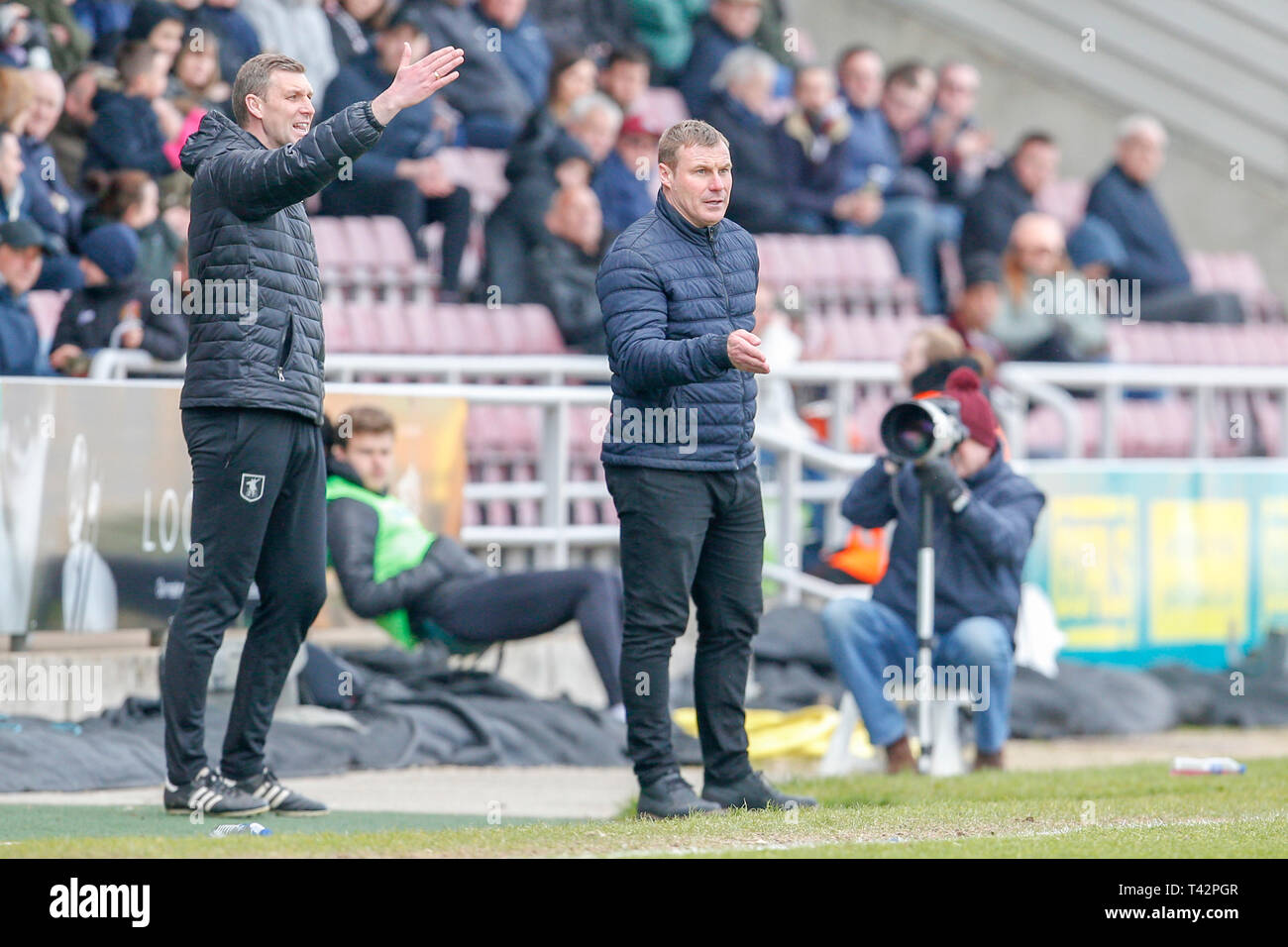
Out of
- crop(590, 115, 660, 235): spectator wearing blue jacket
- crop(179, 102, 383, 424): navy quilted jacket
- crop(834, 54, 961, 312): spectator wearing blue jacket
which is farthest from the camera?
crop(834, 54, 961, 312): spectator wearing blue jacket

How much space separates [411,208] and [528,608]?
A: 4.23m

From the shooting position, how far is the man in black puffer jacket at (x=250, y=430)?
254 inches

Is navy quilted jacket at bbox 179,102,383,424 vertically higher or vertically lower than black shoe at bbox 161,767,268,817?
higher

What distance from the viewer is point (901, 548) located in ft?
30.0

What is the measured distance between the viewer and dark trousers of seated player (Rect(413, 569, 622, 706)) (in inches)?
360

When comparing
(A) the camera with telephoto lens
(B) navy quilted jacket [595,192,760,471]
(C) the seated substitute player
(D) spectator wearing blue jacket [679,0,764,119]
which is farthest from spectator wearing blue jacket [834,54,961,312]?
(B) navy quilted jacket [595,192,760,471]

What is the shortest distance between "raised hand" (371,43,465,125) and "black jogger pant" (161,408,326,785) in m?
0.99

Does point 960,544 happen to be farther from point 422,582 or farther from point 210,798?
point 210,798

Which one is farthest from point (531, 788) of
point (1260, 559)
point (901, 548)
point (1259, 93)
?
point (1259, 93)

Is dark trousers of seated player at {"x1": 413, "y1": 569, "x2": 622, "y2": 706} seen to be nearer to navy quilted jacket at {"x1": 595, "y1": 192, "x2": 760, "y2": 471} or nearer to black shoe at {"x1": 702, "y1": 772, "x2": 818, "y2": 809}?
black shoe at {"x1": 702, "y1": 772, "x2": 818, "y2": 809}

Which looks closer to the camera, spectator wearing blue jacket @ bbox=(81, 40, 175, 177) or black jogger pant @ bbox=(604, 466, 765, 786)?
black jogger pant @ bbox=(604, 466, 765, 786)

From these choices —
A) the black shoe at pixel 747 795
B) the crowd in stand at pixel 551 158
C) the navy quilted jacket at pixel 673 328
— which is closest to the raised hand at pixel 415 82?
the navy quilted jacket at pixel 673 328
